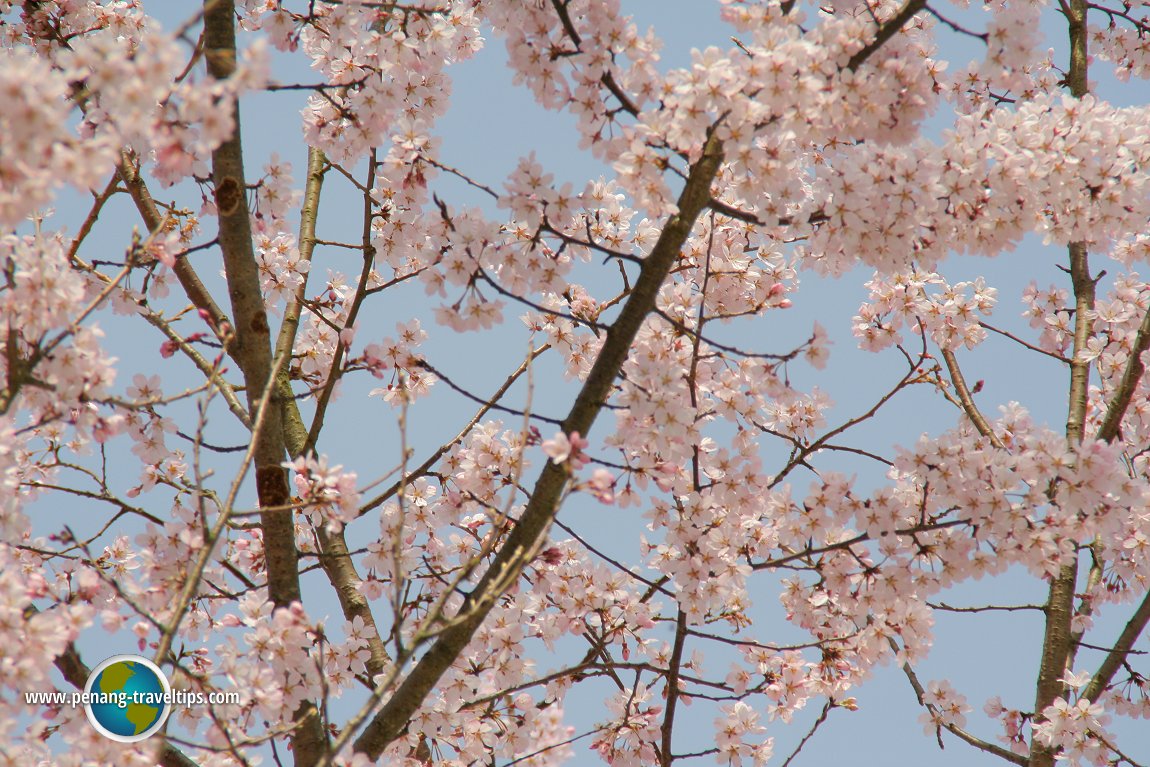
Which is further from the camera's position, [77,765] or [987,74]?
[987,74]

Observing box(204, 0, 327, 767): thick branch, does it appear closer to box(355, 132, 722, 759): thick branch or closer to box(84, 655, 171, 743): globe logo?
box(84, 655, 171, 743): globe logo

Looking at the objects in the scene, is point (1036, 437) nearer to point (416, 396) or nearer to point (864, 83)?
point (864, 83)

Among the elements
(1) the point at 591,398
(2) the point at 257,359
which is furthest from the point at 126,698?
(1) the point at 591,398

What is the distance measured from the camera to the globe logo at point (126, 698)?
12.1ft

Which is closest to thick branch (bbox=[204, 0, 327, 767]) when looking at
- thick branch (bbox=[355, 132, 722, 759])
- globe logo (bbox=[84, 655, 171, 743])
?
globe logo (bbox=[84, 655, 171, 743])

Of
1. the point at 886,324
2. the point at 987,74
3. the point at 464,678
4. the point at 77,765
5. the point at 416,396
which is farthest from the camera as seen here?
the point at 886,324

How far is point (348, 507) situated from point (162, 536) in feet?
3.50

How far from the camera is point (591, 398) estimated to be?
368cm

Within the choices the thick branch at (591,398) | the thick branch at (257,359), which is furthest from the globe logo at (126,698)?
the thick branch at (591,398)

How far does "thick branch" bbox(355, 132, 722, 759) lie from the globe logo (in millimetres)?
959

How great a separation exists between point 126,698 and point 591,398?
2.29 metres

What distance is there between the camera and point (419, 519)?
19.2 ft

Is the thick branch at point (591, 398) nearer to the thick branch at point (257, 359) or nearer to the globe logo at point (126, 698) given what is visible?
the thick branch at point (257, 359)

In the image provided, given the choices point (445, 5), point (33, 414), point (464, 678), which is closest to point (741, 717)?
point (464, 678)
